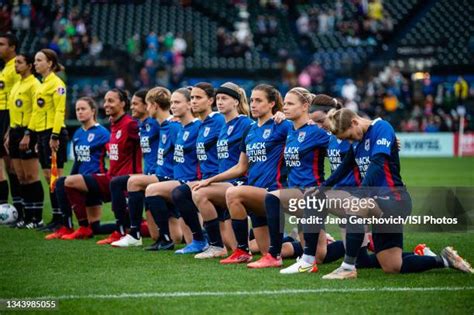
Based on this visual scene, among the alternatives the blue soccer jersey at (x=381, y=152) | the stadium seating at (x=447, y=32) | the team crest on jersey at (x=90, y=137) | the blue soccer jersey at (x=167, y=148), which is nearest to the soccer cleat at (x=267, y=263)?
the blue soccer jersey at (x=381, y=152)

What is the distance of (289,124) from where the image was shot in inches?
353

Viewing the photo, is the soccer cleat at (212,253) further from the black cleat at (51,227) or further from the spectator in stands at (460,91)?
the spectator in stands at (460,91)

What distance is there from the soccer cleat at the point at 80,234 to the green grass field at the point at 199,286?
3.84 ft

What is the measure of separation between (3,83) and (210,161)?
448 cm

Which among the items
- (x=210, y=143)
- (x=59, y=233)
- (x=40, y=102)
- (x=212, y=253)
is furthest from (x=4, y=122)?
(x=212, y=253)

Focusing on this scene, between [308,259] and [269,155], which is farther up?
[269,155]

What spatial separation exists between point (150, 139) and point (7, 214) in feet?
10.0

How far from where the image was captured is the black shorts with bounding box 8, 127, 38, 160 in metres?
12.4

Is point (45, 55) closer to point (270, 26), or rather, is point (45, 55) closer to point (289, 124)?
point (289, 124)

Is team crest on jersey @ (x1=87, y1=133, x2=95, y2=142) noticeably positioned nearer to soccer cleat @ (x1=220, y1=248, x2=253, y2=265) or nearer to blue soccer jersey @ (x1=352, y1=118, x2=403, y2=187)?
soccer cleat @ (x1=220, y1=248, x2=253, y2=265)

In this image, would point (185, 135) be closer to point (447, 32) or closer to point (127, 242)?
point (127, 242)

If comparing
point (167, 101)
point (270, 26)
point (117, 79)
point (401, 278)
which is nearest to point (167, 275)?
point (401, 278)

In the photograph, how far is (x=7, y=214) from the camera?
1275 centimetres

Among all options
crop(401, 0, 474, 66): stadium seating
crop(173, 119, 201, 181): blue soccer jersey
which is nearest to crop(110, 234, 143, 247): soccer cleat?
crop(173, 119, 201, 181): blue soccer jersey
